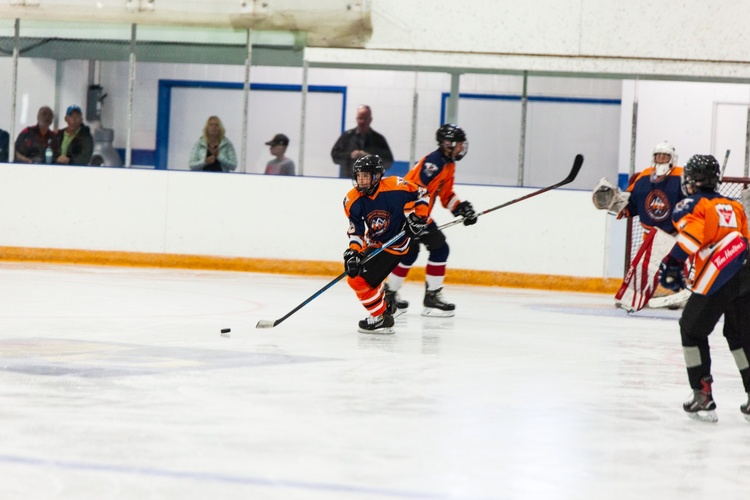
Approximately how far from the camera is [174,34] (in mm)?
10328

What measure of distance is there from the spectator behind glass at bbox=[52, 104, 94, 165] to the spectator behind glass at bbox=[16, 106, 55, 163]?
0.08 meters

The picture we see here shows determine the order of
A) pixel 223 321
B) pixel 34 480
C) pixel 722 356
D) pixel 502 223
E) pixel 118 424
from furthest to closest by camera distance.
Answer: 1. pixel 502 223
2. pixel 223 321
3. pixel 722 356
4. pixel 118 424
5. pixel 34 480

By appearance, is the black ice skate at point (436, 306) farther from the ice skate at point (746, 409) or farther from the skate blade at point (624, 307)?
the ice skate at point (746, 409)

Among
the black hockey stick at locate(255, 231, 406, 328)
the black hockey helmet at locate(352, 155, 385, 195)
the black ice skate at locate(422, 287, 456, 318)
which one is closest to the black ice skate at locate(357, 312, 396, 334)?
the black hockey stick at locate(255, 231, 406, 328)

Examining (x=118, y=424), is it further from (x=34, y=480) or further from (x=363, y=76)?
(x=363, y=76)

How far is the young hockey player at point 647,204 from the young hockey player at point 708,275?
375 centimetres

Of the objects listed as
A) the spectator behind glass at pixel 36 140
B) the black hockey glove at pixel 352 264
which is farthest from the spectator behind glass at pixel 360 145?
the black hockey glove at pixel 352 264

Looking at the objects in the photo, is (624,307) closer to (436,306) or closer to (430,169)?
(436,306)

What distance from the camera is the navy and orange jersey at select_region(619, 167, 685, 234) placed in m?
7.43

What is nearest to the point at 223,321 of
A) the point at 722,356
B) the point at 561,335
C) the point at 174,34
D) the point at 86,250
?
the point at 561,335

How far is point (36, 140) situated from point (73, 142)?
33 cm

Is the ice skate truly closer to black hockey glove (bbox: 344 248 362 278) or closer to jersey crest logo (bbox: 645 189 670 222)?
black hockey glove (bbox: 344 248 362 278)

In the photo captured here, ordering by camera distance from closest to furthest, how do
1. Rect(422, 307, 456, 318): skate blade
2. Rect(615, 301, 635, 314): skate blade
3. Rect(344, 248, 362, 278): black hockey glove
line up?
Rect(344, 248, 362, 278): black hockey glove, Rect(422, 307, 456, 318): skate blade, Rect(615, 301, 635, 314): skate blade

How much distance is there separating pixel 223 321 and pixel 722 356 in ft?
8.15
